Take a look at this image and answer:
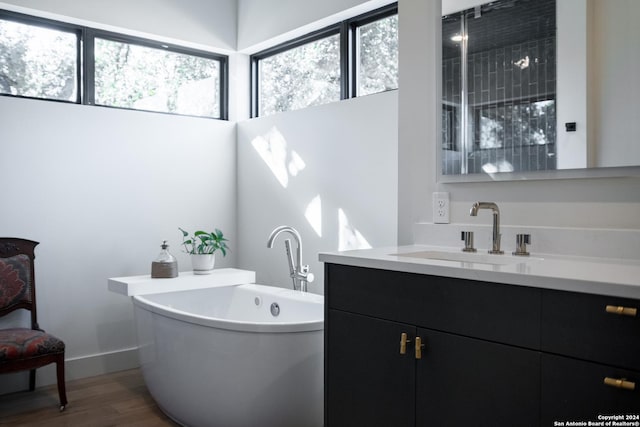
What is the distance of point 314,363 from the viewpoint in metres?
2.42

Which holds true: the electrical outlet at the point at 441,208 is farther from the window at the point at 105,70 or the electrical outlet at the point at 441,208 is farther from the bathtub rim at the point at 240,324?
the window at the point at 105,70

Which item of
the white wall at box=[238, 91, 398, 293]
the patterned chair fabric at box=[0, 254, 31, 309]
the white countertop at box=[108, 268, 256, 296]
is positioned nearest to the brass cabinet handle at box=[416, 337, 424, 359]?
the white wall at box=[238, 91, 398, 293]

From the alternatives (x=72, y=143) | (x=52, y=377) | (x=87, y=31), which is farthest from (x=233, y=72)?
(x=52, y=377)

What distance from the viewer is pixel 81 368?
354 cm

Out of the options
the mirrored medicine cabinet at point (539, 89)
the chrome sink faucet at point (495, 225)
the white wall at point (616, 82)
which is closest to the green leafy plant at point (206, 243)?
the mirrored medicine cabinet at point (539, 89)

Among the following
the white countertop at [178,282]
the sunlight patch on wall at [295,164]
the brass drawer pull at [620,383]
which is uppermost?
the sunlight patch on wall at [295,164]

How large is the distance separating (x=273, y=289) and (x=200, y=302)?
1.71ft

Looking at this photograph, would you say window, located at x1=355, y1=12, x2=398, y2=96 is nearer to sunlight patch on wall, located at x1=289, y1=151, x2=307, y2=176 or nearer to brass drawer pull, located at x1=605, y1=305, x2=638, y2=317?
sunlight patch on wall, located at x1=289, y1=151, x2=307, y2=176

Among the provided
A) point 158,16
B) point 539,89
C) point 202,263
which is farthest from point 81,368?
point 539,89

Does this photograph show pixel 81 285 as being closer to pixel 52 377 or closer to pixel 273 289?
pixel 52 377

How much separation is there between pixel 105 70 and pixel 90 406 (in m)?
2.08

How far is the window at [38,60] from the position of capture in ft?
11.1

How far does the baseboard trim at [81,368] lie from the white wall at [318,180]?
1.03 meters

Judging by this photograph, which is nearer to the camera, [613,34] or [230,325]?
[613,34]
